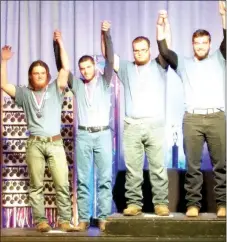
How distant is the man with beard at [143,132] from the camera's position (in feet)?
13.8

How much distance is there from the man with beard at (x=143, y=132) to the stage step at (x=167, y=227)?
87 mm

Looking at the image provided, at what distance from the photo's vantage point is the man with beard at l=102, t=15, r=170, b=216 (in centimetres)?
421

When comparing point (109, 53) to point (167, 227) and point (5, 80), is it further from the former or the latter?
point (167, 227)

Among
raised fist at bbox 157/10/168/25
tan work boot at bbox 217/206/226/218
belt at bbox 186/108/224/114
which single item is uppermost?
raised fist at bbox 157/10/168/25

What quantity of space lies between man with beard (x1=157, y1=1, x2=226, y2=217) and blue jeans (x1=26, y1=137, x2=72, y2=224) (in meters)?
0.94

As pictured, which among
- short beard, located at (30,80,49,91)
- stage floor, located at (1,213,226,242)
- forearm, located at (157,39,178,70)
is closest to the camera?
stage floor, located at (1,213,226,242)

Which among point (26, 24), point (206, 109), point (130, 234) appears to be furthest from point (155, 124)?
point (26, 24)

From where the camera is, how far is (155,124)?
13.9ft

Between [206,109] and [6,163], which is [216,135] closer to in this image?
[206,109]

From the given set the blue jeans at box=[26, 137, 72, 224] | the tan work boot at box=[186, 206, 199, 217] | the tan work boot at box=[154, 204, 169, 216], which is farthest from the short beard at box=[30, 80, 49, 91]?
the tan work boot at box=[186, 206, 199, 217]

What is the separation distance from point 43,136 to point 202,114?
122cm

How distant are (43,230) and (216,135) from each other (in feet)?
4.90

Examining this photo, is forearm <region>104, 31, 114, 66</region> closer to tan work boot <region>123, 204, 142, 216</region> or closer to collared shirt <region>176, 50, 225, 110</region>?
collared shirt <region>176, 50, 225, 110</region>

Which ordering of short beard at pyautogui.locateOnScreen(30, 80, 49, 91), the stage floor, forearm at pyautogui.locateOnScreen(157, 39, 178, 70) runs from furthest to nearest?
short beard at pyautogui.locateOnScreen(30, 80, 49, 91) < forearm at pyautogui.locateOnScreen(157, 39, 178, 70) < the stage floor
